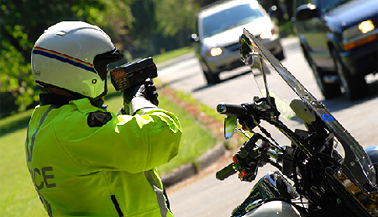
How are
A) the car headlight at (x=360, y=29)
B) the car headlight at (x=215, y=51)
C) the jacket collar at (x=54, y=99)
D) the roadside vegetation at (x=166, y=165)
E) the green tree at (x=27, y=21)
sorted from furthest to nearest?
1. the green tree at (x=27, y=21)
2. the car headlight at (x=215, y=51)
3. the roadside vegetation at (x=166, y=165)
4. the car headlight at (x=360, y=29)
5. the jacket collar at (x=54, y=99)

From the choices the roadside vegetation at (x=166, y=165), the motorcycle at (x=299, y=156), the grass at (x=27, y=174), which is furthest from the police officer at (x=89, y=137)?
the grass at (x=27, y=174)

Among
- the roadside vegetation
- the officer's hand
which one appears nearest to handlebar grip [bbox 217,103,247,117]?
the officer's hand

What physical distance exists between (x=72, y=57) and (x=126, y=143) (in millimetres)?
526

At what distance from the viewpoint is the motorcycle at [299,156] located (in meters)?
2.98

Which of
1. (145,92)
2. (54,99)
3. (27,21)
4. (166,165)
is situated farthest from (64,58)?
(27,21)

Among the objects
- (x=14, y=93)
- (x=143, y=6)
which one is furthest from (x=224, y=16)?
(x=143, y=6)

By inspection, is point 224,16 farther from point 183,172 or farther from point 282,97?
point 282,97

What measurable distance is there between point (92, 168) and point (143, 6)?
99.9 m

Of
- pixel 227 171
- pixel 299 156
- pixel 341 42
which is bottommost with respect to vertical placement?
pixel 341 42

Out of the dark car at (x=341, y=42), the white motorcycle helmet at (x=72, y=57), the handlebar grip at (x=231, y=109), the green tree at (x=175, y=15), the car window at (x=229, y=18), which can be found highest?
the white motorcycle helmet at (x=72, y=57)

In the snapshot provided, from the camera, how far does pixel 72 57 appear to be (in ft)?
10.3

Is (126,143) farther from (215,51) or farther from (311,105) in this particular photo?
(215,51)

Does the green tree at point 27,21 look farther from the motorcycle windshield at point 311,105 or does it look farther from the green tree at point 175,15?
the green tree at point 175,15

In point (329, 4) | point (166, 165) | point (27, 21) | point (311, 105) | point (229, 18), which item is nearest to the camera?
point (311, 105)
